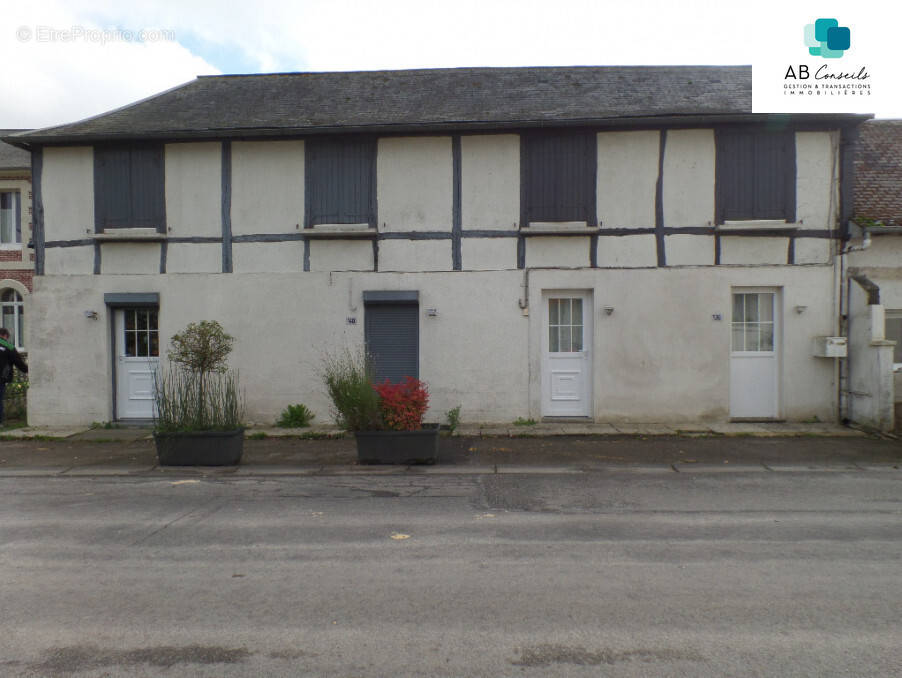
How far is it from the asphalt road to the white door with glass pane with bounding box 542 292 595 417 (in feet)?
14.4

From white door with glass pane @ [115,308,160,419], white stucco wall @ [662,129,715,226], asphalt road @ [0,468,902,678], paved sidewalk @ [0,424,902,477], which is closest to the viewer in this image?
asphalt road @ [0,468,902,678]

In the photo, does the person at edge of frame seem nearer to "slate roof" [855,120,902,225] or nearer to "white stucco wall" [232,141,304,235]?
"white stucco wall" [232,141,304,235]

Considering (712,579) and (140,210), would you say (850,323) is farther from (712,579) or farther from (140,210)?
(140,210)

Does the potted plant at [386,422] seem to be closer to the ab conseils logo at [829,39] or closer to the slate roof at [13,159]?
the ab conseils logo at [829,39]

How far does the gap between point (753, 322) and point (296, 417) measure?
803cm

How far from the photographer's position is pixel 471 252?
11797mm

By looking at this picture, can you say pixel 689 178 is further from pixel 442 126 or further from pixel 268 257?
pixel 268 257

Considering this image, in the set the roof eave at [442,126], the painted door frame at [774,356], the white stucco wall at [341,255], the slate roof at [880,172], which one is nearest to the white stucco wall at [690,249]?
the painted door frame at [774,356]

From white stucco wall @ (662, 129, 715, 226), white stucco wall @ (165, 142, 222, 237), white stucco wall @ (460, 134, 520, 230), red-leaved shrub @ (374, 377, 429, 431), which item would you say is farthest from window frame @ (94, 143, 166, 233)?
white stucco wall @ (662, 129, 715, 226)

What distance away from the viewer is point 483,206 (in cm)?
1175

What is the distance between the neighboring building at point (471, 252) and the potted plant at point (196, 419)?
8.72 ft

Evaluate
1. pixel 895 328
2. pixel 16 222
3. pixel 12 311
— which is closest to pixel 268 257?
pixel 895 328

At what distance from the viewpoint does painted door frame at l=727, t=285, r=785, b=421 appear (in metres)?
11.6

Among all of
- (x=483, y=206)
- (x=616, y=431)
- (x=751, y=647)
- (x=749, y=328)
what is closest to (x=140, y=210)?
(x=483, y=206)
